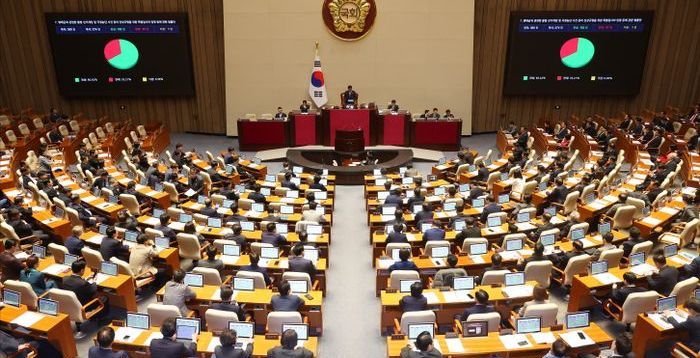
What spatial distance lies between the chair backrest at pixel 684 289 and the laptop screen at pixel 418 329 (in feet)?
12.9

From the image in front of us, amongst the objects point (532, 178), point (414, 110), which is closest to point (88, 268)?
point (532, 178)

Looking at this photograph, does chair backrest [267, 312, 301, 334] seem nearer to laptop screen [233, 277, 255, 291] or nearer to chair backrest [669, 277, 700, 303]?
laptop screen [233, 277, 255, 291]

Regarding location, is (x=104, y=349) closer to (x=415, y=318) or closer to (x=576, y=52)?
(x=415, y=318)

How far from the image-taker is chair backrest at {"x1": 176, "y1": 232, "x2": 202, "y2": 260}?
10273 mm

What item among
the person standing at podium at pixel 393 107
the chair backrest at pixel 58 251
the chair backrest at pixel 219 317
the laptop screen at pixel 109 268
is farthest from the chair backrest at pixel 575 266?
the person standing at podium at pixel 393 107

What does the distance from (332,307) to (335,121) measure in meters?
11.9

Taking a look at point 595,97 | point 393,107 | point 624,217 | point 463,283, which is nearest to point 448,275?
point 463,283

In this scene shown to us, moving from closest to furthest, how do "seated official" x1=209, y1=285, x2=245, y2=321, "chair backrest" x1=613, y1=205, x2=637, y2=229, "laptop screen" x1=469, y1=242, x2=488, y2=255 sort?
"seated official" x1=209, y1=285, x2=245, y2=321 < "laptop screen" x1=469, y1=242, x2=488, y2=255 < "chair backrest" x1=613, y1=205, x2=637, y2=229

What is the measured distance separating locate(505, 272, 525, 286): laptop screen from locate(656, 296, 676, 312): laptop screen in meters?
1.93

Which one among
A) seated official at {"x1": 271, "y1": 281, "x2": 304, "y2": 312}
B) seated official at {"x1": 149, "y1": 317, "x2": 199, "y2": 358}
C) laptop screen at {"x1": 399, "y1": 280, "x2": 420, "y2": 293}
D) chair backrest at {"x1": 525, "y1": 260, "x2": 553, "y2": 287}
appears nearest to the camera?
seated official at {"x1": 149, "y1": 317, "x2": 199, "y2": 358}

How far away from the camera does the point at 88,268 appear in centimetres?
953

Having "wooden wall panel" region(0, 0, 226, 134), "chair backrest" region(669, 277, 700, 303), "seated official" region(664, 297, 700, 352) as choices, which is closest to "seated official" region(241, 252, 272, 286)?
"seated official" region(664, 297, 700, 352)

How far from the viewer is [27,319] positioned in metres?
7.68

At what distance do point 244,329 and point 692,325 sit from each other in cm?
607
